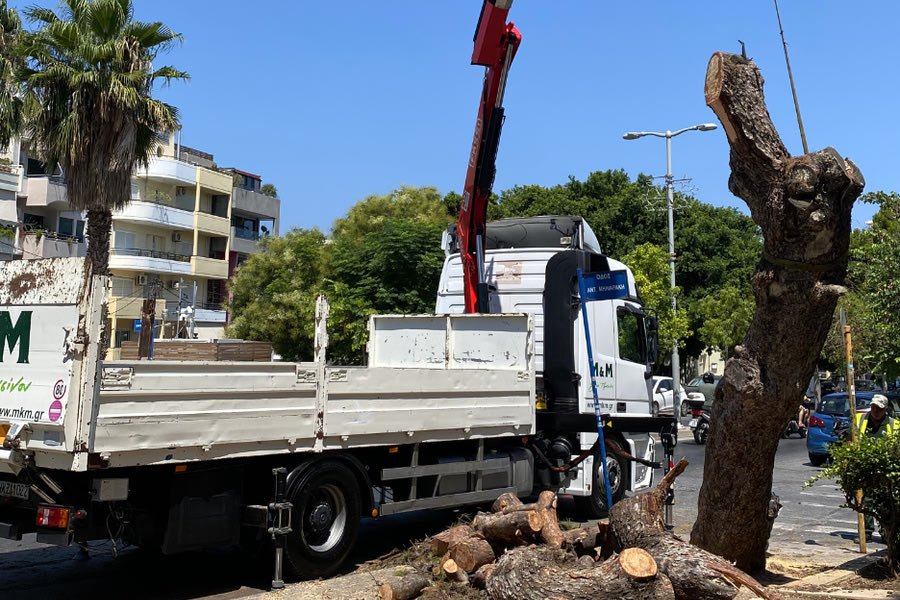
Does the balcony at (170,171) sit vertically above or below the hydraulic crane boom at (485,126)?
above

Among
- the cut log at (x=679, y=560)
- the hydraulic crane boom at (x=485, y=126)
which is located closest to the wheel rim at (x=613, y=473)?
the hydraulic crane boom at (x=485, y=126)

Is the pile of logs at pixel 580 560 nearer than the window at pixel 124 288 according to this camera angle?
Yes

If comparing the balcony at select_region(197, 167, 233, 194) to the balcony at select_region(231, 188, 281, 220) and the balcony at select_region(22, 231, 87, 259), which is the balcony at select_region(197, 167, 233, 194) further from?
the balcony at select_region(22, 231, 87, 259)

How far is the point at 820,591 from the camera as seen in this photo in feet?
22.5

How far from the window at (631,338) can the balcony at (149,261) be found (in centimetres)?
3700

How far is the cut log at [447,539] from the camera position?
7.40 m

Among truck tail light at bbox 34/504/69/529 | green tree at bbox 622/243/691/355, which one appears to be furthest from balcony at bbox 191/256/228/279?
truck tail light at bbox 34/504/69/529

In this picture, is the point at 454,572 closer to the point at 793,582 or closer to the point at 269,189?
the point at 793,582

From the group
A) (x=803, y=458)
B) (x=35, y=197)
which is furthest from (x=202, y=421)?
(x=35, y=197)

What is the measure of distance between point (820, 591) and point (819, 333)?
2127 millimetres

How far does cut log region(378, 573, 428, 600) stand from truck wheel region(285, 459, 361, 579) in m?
0.94

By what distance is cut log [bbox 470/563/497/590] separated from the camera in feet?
A: 21.7

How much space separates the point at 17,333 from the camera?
6566mm

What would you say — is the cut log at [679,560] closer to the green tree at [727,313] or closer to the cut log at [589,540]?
the cut log at [589,540]
